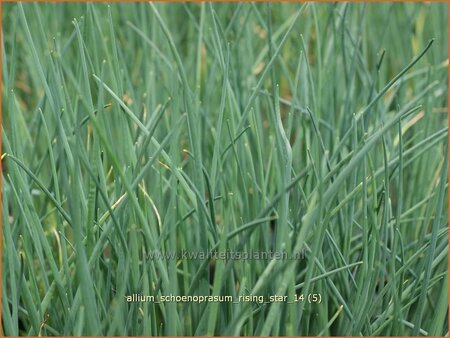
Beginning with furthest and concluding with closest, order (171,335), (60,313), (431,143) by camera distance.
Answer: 1. (431,143)
2. (60,313)
3. (171,335)

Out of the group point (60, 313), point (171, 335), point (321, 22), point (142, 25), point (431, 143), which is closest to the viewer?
point (171, 335)

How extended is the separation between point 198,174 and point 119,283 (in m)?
0.15

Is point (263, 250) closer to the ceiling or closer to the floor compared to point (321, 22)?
closer to the floor

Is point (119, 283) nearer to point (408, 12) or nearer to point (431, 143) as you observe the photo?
point (431, 143)

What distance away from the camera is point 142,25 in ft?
3.97

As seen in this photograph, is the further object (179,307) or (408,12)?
(408,12)

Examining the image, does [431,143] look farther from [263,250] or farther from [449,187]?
[263,250]

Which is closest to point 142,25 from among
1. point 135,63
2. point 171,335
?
point 135,63

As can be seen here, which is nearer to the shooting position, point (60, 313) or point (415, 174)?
point (60, 313)

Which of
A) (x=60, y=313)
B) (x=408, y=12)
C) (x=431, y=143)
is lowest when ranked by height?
(x=60, y=313)

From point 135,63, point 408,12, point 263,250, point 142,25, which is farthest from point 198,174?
point 408,12

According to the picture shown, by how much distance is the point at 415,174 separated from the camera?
3.32 ft

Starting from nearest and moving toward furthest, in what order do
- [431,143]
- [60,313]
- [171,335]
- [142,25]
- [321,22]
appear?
[171,335], [60,313], [431,143], [142,25], [321,22]

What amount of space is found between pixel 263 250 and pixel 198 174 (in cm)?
14
